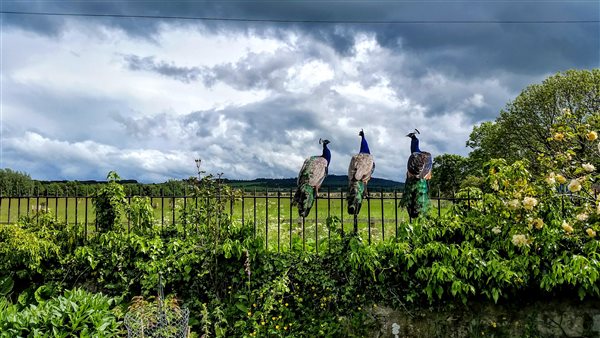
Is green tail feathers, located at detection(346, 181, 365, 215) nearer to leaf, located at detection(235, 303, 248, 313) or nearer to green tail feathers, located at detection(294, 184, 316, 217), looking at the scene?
green tail feathers, located at detection(294, 184, 316, 217)

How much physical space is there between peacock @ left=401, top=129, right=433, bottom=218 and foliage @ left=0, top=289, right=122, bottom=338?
417cm

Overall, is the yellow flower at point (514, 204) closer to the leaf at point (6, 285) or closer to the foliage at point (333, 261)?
the foliage at point (333, 261)

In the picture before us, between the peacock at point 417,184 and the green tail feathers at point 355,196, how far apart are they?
2.03ft

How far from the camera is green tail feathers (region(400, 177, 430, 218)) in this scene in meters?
7.31

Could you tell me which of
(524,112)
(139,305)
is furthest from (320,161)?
(524,112)

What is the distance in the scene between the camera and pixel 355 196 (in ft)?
24.1

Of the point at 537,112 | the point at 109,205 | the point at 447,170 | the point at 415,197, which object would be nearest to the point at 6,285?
the point at 109,205

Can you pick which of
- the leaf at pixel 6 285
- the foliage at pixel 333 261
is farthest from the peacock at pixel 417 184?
the leaf at pixel 6 285

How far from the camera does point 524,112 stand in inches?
941

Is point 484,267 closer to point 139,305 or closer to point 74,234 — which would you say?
point 139,305

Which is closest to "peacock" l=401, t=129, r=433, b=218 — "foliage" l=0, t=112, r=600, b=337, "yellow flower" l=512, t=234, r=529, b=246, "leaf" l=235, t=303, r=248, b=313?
"foliage" l=0, t=112, r=600, b=337

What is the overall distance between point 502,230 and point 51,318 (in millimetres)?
5535

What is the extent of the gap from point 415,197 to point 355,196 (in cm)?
85

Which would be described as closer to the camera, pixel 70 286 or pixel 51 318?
pixel 51 318
